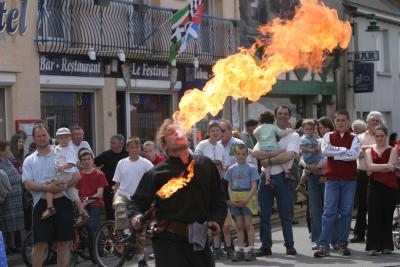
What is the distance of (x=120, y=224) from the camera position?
11.4 meters

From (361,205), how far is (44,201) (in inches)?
217

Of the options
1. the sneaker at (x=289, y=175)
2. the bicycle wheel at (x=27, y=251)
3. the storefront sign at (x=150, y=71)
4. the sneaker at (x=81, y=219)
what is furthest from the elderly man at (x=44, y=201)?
the storefront sign at (x=150, y=71)

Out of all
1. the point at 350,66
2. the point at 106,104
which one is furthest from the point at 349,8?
the point at 106,104

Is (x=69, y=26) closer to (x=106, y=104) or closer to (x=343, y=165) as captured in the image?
(x=106, y=104)

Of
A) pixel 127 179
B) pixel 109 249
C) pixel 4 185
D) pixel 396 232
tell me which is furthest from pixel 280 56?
pixel 4 185

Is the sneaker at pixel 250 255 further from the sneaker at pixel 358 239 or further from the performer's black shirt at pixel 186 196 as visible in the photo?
the performer's black shirt at pixel 186 196

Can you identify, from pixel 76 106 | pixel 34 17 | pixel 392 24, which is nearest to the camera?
pixel 34 17

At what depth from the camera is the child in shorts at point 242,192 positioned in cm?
1189

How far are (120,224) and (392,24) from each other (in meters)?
22.2

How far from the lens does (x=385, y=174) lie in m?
11.6

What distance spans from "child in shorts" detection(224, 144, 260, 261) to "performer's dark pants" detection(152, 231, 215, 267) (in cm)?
470

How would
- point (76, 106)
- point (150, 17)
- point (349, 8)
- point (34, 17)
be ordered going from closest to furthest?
point (34, 17) → point (76, 106) → point (150, 17) → point (349, 8)

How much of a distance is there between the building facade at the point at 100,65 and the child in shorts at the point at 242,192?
5190 mm

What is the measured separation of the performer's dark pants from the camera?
7.09 meters
